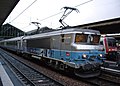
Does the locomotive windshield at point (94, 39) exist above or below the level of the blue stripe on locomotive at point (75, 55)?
above

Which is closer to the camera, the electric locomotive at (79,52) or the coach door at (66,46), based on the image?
the electric locomotive at (79,52)

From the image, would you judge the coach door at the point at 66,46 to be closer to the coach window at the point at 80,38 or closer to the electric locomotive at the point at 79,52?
the electric locomotive at the point at 79,52

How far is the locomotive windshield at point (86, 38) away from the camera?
12039 mm

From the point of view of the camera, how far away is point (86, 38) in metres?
12.4

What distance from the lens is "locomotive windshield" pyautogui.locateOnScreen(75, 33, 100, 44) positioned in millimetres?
12039

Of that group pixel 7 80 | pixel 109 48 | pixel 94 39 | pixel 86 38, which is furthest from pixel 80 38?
pixel 109 48

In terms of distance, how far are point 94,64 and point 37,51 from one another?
7.61 meters

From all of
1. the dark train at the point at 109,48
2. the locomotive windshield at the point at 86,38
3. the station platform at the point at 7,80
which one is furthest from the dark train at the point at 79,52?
the dark train at the point at 109,48

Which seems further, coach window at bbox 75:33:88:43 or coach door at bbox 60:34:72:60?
coach door at bbox 60:34:72:60

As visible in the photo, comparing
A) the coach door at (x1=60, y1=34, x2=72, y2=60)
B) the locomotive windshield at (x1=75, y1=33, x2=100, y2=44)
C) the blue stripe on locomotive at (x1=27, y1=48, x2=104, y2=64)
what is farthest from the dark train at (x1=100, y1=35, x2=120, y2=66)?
the coach door at (x1=60, y1=34, x2=72, y2=60)

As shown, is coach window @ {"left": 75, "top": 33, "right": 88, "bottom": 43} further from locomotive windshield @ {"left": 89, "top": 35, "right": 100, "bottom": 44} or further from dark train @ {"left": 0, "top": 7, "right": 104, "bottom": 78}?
locomotive windshield @ {"left": 89, "top": 35, "right": 100, "bottom": 44}

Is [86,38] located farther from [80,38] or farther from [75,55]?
[75,55]

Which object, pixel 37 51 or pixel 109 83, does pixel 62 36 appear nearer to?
pixel 109 83

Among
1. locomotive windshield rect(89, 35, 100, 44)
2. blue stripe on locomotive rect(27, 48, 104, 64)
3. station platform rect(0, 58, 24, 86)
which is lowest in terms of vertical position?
station platform rect(0, 58, 24, 86)
